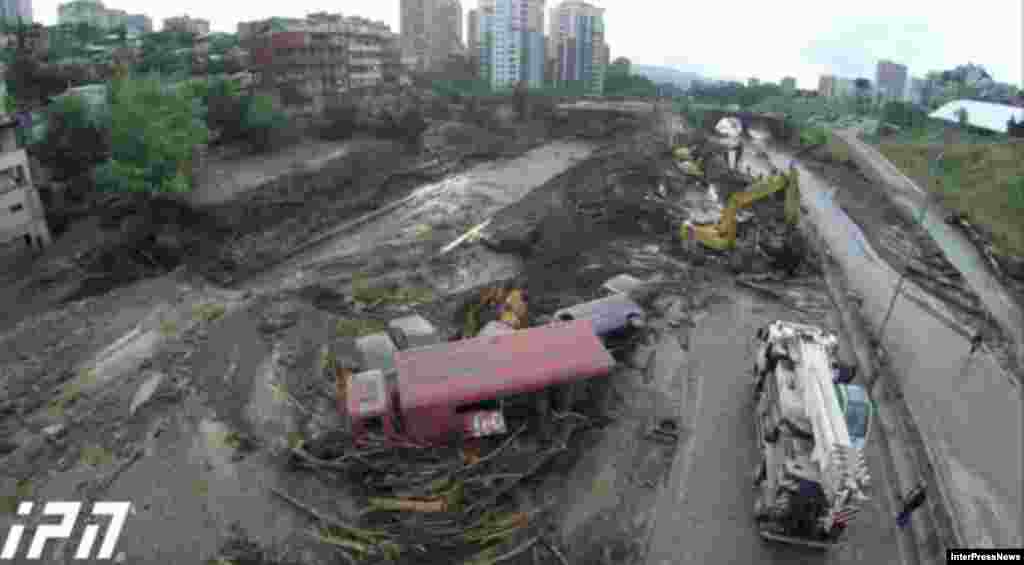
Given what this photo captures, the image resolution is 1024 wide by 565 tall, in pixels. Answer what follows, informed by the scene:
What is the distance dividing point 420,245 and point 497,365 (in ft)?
39.7

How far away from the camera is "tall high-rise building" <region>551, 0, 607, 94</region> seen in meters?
88.6

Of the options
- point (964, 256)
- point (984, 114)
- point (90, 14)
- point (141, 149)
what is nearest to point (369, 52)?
point (141, 149)

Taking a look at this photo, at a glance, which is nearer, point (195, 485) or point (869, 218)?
point (195, 485)

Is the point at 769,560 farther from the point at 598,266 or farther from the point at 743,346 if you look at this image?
the point at 598,266

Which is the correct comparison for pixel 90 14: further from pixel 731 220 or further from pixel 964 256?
pixel 964 256

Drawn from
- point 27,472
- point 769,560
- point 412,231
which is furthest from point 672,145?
point 27,472

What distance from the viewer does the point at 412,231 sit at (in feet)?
77.4

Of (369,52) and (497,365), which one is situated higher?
(369,52)

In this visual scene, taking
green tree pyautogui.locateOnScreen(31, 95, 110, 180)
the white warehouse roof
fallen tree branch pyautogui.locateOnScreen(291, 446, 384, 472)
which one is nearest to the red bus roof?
fallen tree branch pyautogui.locateOnScreen(291, 446, 384, 472)

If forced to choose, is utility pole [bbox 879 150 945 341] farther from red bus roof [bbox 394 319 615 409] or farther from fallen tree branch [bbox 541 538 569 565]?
fallen tree branch [bbox 541 538 569 565]

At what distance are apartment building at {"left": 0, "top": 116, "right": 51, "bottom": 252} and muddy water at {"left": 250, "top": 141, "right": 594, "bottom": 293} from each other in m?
10.9

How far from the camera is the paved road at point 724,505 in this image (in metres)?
8.74

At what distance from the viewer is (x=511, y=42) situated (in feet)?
274

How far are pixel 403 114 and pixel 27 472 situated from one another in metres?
38.6
